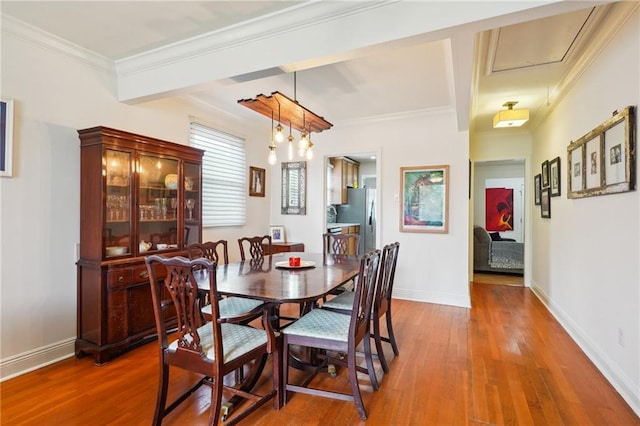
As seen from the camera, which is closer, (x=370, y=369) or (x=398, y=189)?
(x=370, y=369)

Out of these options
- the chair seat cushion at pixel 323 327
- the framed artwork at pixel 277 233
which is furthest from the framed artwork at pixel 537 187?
the chair seat cushion at pixel 323 327

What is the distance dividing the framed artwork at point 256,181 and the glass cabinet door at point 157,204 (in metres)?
1.72

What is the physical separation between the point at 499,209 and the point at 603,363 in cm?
618

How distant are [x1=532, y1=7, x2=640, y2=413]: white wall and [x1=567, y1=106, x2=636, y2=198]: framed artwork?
8 centimetres

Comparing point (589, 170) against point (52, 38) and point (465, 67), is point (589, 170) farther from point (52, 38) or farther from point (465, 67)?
point (52, 38)

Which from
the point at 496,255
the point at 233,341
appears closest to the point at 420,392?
the point at 233,341

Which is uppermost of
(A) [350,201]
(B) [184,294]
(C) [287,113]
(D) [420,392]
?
(C) [287,113]

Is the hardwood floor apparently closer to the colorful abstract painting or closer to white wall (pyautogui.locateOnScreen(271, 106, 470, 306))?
white wall (pyautogui.locateOnScreen(271, 106, 470, 306))

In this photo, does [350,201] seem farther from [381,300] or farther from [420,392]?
[420,392]

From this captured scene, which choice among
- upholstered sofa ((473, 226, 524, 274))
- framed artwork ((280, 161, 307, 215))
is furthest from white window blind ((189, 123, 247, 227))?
upholstered sofa ((473, 226, 524, 274))

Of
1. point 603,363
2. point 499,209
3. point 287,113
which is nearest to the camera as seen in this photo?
point 603,363

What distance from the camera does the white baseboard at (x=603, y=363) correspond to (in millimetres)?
2093

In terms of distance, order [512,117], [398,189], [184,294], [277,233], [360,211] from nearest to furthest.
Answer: [184,294] < [512,117] < [398,189] < [277,233] < [360,211]

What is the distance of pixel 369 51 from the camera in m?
2.17
